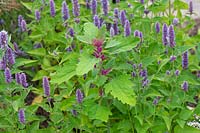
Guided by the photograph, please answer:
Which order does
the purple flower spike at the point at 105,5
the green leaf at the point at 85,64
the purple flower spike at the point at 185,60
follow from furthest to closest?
1. the purple flower spike at the point at 105,5
2. the purple flower spike at the point at 185,60
3. the green leaf at the point at 85,64

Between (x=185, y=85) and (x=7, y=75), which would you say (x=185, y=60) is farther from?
(x=7, y=75)

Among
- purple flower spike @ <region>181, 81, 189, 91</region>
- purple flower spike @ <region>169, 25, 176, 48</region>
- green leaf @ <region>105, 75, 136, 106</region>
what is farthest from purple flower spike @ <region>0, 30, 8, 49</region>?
purple flower spike @ <region>181, 81, 189, 91</region>

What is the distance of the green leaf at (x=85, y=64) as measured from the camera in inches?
82.8

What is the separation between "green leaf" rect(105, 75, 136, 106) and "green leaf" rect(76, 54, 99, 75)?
13cm

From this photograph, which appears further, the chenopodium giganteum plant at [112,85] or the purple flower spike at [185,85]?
the purple flower spike at [185,85]

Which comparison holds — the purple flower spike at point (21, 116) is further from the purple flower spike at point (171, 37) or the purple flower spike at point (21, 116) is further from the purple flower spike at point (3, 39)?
the purple flower spike at point (171, 37)

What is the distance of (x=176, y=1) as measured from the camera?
3.60m

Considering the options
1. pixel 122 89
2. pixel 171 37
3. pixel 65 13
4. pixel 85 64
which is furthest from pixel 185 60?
pixel 65 13

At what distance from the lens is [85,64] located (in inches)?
84.9

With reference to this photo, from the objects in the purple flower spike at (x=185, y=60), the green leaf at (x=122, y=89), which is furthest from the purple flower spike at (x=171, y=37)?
the green leaf at (x=122, y=89)

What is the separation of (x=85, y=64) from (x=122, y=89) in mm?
193

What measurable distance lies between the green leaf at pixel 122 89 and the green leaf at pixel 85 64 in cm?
13

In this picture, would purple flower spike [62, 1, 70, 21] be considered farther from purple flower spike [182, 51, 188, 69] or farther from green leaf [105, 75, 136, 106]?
green leaf [105, 75, 136, 106]

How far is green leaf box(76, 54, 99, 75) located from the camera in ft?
6.90
